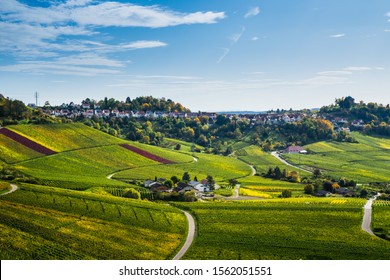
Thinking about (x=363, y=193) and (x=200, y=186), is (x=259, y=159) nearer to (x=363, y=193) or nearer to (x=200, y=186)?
(x=363, y=193)

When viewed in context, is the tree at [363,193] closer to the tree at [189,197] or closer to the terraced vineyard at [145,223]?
the terraced vineyard at [145,223]

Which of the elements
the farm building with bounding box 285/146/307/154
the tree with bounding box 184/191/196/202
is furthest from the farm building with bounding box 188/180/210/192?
the farm building with bounding box 285/146/307/154

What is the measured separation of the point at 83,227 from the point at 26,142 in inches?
1615

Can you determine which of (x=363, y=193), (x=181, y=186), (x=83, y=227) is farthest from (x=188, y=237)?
(x=363, y=193)

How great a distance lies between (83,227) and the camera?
32.7 meters

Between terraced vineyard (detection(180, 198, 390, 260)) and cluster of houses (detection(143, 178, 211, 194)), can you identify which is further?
cluster of houses (detection(143, 178, 211, 194))

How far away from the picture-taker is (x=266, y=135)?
12638 centimetres

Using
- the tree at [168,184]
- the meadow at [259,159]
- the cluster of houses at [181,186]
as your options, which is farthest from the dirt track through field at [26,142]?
the meadow at [259,159]

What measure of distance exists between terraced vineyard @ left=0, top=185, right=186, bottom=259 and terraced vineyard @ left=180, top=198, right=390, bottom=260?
111 inches

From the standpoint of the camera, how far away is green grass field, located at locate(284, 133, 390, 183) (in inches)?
3086

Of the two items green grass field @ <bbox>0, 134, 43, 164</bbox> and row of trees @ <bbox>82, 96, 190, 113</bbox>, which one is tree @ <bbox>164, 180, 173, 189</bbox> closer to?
green grass field @ <bbox>0, 134, 43, 164</bbox>

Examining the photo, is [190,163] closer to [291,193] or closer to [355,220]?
[291,193]

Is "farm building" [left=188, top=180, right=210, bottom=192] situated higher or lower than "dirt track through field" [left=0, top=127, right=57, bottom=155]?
lower

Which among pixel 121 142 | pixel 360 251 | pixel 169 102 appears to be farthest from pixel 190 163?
pixel 169 102
